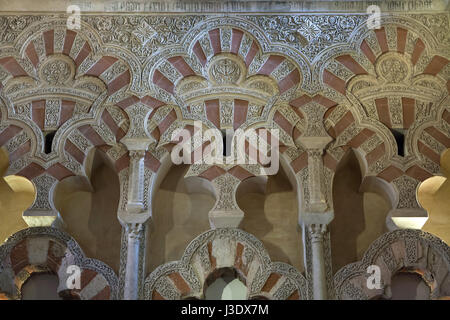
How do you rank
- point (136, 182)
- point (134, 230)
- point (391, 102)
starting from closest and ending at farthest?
point (134, 230) → point (136, 182) → point (391, 102)

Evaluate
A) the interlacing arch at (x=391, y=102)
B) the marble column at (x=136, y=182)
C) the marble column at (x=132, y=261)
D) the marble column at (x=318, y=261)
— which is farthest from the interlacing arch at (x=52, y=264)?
the interlacing arch at (x=391, y=102)

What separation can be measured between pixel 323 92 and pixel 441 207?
1.54 metres

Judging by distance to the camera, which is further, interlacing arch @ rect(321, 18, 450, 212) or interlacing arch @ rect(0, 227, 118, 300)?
interlacing arch @ rect(321, 18, 450, 212)

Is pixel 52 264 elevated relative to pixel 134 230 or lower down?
lower down

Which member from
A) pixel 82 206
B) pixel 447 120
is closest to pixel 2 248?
pixel 82 206

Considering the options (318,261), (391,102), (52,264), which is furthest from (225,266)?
(391,102)

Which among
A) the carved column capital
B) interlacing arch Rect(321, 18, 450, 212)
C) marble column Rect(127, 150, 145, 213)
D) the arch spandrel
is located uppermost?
interlacing arch Rect(321, 18, 450, 212)

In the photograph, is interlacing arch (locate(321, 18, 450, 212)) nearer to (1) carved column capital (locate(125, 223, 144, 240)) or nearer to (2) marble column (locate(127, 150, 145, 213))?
(2) marble column (locate(127, 150, 145, 213))

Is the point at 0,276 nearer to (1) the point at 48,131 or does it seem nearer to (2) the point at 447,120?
(1) the point at 48,131

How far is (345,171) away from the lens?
28.2 feet

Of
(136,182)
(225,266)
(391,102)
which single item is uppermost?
(391,102)

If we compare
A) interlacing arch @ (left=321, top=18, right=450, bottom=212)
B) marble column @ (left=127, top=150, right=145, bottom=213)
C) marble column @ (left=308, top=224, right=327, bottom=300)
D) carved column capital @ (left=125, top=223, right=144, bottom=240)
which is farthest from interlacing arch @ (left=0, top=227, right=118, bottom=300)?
interlacing arch @ (left=321, top=18, right=450, bottom=212)

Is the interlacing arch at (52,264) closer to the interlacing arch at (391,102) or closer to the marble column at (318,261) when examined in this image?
the marble column at (318,261)

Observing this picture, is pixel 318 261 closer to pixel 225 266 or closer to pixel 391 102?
pixel 225 266
